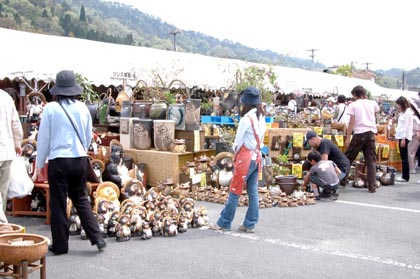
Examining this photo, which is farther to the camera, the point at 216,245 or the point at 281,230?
the point at 281,230

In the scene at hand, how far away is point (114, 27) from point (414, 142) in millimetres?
100145

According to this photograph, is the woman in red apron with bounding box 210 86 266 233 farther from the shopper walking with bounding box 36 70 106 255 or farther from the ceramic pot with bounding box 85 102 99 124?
the ceramic pot with bounding box 85 102 99 124

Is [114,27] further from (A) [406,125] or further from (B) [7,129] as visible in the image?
(B) [7,129]

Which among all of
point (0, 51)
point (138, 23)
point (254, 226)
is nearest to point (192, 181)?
point (254, 226)

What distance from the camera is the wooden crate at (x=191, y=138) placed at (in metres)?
8.45

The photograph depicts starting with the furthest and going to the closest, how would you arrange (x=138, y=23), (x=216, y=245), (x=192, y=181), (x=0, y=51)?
(x=138, y=23) < (x=0, y=51) < (x=192, y=181) < (x=216, y=245)

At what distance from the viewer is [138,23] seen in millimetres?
126000

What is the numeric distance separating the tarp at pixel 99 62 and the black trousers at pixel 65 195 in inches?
234

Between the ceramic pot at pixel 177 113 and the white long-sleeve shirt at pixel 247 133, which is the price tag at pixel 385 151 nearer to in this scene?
the ceramic pot at pixel 177 113

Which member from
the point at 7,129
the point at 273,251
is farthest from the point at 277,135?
the point at 7,129

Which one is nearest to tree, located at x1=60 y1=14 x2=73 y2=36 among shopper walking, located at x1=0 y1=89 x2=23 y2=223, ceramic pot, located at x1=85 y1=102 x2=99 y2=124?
ceramic pot, located at x1=85 y1=102 x2=99 y2=124

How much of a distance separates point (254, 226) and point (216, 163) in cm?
236

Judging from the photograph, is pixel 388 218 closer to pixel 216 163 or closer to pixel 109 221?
pixel 216 163

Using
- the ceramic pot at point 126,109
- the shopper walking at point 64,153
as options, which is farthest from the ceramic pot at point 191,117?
the shopper walking at point 64,153
